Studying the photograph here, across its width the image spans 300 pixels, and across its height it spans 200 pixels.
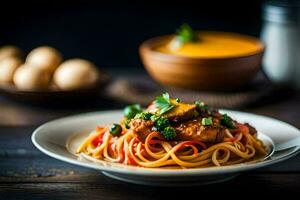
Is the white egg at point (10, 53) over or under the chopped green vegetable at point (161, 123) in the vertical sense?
under

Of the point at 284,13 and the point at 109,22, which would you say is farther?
the point at 109,22

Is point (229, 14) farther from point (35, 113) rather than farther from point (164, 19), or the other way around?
point (35, 113)

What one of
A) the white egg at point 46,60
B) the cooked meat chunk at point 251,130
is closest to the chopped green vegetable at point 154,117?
the cooked meat chunk at point 251,130

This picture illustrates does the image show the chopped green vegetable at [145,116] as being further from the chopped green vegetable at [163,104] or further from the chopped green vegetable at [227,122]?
the chopped green vegetable at [227,122]

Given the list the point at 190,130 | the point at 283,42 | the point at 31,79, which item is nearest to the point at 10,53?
the point at 31,79

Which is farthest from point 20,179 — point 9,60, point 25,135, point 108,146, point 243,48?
point 243,48

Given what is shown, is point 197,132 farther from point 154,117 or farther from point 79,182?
point 79,182
